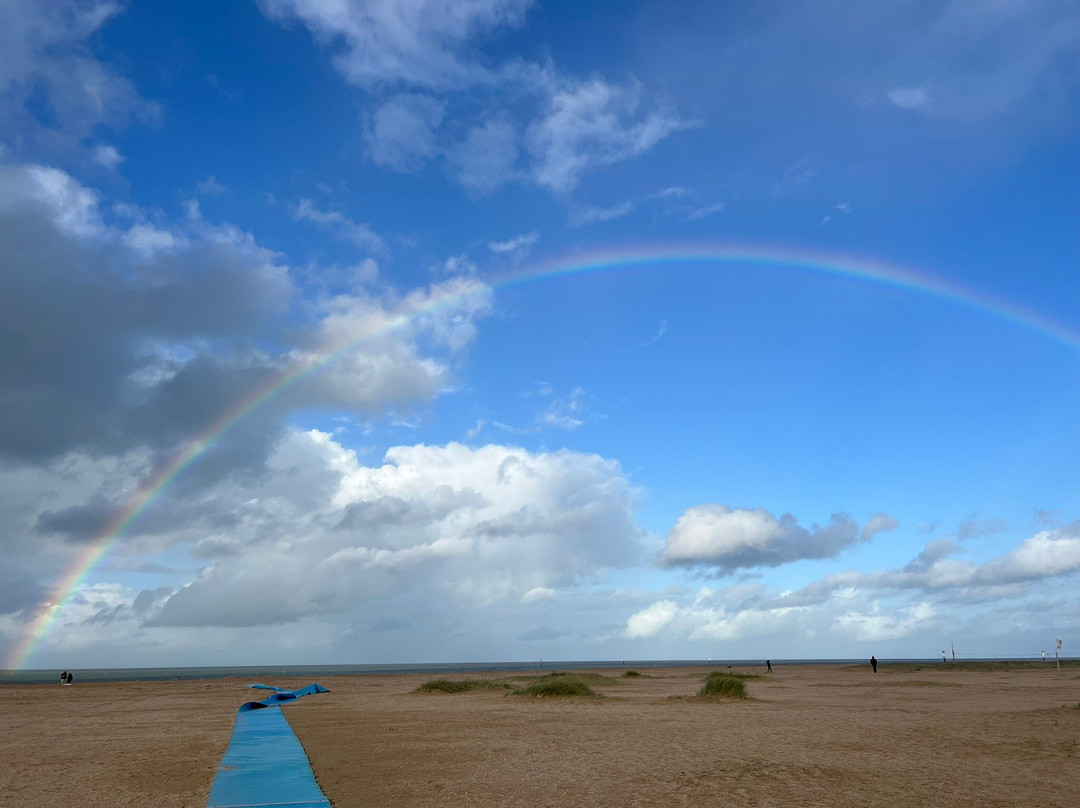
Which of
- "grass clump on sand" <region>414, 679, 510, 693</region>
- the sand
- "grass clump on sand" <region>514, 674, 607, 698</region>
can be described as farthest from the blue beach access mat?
"grass clump on sand" <region>414, 679, 510, 693</region>

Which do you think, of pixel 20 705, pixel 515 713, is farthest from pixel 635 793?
pixel 20 705

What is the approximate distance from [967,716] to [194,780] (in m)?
22.8

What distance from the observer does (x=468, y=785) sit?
1270cm

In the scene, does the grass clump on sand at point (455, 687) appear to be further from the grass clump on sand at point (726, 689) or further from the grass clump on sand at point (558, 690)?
the grass clump on sand at point (726, 689)

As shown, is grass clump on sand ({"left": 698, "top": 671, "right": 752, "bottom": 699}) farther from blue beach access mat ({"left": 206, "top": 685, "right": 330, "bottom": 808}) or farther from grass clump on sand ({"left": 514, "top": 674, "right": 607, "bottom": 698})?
blue beach access mat ({"left": 206, "top": 685, "right": 330, "bottom": 808})

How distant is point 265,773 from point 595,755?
6.69m

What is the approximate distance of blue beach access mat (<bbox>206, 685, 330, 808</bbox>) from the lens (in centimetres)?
1096

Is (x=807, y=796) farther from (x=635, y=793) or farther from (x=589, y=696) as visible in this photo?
(x=589, y=696)

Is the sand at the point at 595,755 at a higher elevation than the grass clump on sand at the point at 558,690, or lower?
lower

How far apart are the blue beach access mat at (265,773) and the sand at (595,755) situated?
1.07 ft

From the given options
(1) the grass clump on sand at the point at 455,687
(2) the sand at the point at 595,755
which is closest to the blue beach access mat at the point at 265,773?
(2) the sand at the point at 595,755

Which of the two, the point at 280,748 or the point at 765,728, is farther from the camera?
the point at 765,728

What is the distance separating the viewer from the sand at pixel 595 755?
38.6ft

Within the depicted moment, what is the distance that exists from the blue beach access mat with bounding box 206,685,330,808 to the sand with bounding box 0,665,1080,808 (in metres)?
0.33
